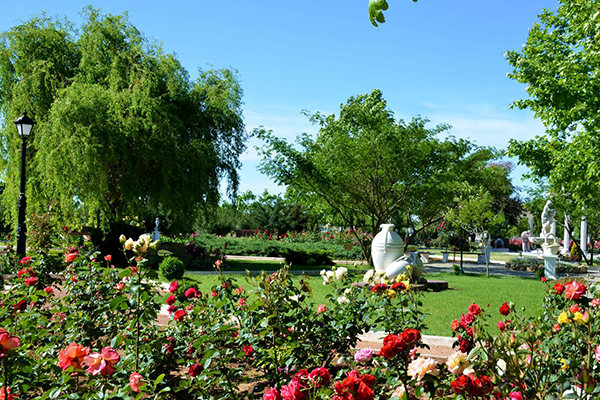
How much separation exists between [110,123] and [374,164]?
8723 millimetres

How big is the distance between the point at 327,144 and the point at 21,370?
15.5 meters

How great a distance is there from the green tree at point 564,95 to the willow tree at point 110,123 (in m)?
9.52

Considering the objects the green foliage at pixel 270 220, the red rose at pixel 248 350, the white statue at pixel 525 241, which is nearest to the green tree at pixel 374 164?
the red rose at pixel 248 350

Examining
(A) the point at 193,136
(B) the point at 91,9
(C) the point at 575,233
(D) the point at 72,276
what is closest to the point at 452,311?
(D) the point at 72,276

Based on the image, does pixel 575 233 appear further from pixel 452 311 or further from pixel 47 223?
pixel 47 223

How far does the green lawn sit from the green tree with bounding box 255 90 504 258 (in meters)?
3.93

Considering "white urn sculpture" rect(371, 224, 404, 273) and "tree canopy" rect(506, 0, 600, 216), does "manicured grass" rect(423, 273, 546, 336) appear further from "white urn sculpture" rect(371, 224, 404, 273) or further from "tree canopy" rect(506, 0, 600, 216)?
"tree canopy" rect(506, 0, 600, 216)

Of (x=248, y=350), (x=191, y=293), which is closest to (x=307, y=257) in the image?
(x=191, y=293)

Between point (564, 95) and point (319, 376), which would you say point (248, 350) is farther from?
point (564, 95)

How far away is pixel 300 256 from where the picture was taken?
61.2 feet

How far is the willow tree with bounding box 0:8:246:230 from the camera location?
1325 centimetres

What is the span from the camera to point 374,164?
1692 cm

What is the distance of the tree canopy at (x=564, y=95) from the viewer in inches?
459

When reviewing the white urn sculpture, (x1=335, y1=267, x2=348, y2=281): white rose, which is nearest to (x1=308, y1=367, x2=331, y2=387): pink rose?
(x1=335, y1=267, x2=348, y2=281): white rose
